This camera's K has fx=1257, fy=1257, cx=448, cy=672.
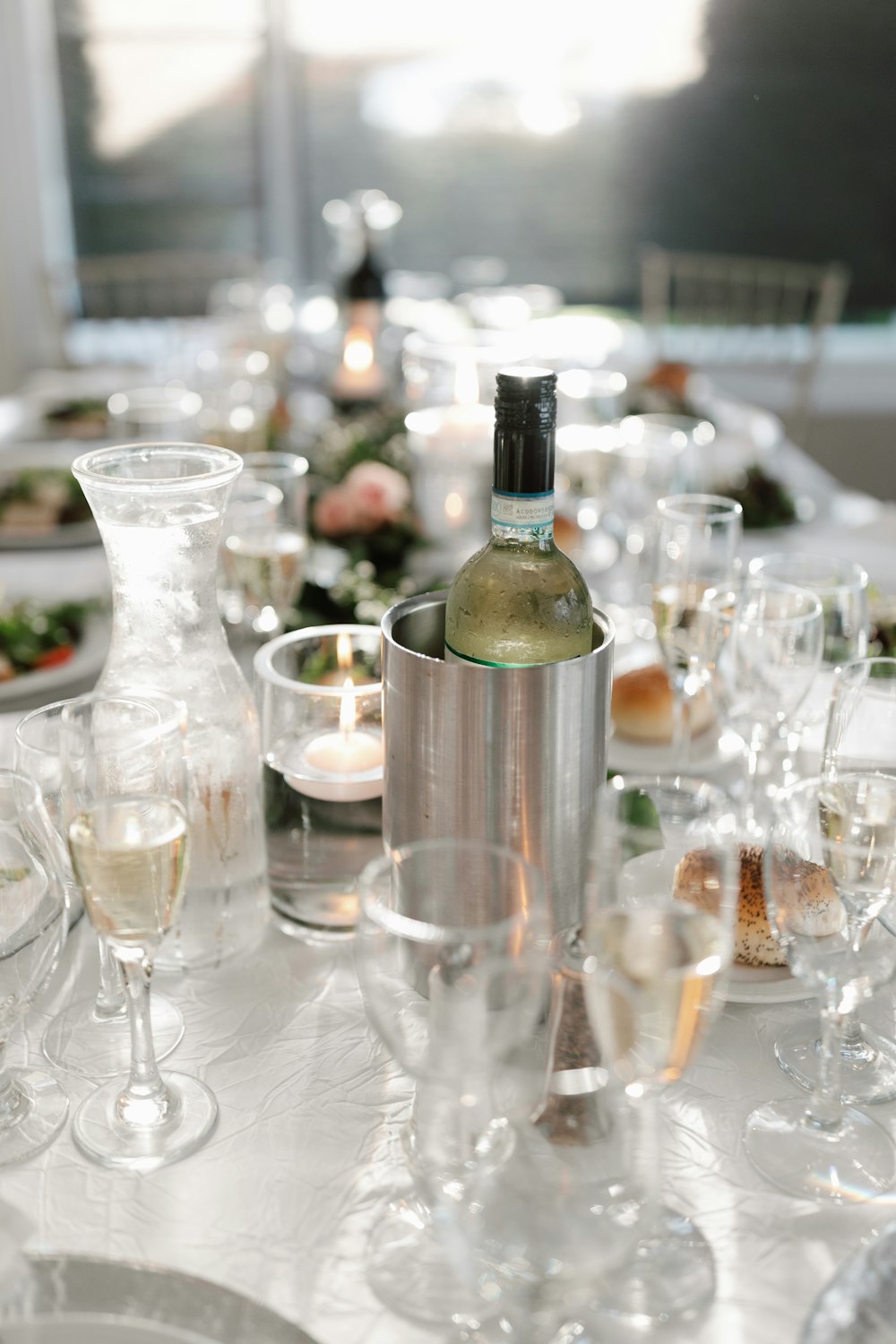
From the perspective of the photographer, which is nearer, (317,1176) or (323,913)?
(317,1176)

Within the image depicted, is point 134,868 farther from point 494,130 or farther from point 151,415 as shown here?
point 494,130

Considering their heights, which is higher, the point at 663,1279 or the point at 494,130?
the point at 494,130

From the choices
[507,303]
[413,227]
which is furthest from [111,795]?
[413,227]

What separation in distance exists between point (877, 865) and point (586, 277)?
4.13 m

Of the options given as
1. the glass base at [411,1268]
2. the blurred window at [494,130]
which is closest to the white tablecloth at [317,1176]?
the glass base at [411,1268]

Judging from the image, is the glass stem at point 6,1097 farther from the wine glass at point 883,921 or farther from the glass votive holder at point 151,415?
the glass votive holder at point 151,415

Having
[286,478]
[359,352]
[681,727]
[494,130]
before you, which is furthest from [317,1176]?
[494,130]

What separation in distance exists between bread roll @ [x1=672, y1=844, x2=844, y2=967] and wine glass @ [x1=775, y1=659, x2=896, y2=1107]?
56mm

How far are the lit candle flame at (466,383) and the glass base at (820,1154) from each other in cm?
131

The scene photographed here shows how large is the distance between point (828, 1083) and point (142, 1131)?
1.32ft

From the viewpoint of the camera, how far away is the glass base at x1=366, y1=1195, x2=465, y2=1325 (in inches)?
24.5

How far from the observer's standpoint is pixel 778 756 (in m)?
1.20

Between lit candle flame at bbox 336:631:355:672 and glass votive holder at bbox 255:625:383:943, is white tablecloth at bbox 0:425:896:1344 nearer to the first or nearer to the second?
glass votive holder at bbox 255:625:383:943

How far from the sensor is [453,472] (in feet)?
5.53
